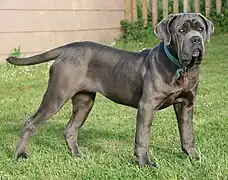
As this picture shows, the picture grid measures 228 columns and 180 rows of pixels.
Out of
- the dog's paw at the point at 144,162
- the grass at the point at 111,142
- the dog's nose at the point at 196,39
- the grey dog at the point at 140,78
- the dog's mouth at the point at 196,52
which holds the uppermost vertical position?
the dog's nose at the point at 196,39

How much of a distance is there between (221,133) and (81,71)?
168 centimetres

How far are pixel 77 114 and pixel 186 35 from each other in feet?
5.35

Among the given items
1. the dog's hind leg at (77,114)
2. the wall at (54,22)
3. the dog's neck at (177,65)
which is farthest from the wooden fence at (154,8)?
the dog's neck at (177,65)

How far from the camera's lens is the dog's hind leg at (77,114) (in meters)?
5.51

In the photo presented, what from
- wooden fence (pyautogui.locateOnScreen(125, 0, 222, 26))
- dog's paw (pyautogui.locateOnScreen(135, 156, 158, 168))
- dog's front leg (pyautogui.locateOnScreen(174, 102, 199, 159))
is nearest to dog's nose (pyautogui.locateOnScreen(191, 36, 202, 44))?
dog's front leg (pyautogui.locateOnScreen(174, 102, 199, 159))

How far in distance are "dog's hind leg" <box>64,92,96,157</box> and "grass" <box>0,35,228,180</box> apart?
0.11 metres

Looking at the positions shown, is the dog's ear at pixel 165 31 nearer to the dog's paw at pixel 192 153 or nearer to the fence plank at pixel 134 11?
the dog's paw at pixel 192 153

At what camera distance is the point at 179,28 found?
14.8ft

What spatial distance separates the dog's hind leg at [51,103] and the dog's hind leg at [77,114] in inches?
11.8

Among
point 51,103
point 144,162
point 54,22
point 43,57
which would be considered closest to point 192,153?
point 144,162

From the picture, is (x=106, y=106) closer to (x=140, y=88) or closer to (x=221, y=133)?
(x=221, y=133)

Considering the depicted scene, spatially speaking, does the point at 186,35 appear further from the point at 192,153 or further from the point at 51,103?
the point at 51,103

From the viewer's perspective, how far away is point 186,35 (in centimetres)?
448

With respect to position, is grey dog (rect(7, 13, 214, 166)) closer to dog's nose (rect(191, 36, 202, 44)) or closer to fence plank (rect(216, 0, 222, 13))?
dog's nose (rect(191, 36, 202, 44))
